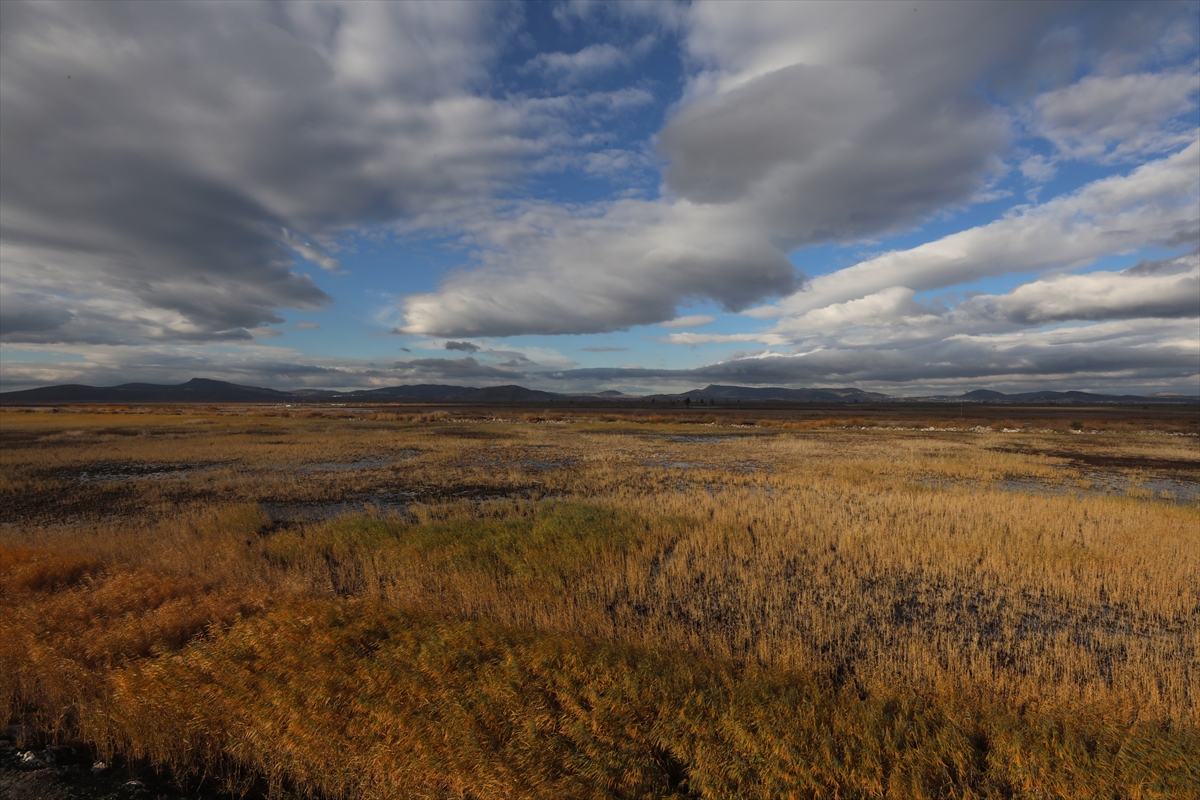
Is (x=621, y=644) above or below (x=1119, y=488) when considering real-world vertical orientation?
above

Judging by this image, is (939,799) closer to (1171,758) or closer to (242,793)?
(1171,758)

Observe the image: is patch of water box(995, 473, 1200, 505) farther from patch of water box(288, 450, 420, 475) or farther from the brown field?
patch of water box(288, 450, 420, 475)

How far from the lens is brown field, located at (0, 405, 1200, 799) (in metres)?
5.09

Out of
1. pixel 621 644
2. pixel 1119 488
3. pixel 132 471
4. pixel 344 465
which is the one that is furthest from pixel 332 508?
pixel 1119 488

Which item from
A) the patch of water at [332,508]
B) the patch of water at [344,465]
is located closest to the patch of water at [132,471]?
the patch of water at [344,465]

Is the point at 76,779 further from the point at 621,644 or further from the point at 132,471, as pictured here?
the point at 132,471

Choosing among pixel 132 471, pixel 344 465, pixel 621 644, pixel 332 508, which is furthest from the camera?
pixel 344 465

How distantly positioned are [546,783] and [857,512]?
53.3ft

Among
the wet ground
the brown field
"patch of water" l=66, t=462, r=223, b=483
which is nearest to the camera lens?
the brown field

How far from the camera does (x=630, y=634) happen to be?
8.38 metres

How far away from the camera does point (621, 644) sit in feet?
25.6

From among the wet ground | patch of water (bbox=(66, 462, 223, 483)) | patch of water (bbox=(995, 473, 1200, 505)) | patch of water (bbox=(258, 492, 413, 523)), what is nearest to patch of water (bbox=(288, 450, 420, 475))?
patch of water (bbox=(66, 462, 223, 483))

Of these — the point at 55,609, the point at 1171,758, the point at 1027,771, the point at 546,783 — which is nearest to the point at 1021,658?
the point at 1171,758

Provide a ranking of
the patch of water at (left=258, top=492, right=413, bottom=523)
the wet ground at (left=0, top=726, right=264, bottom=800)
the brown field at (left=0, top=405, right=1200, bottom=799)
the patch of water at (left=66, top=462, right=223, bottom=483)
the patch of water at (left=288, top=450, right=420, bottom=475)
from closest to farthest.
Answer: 1. the brown field at (left=0, top=405, right=1200, bottom=799)
2. the wet ground at (left=0, top=726, right=264, bottom=800)
3. the patch of water at (left=258, top=492, right=413, bottom=523)
4. the patch of water at (left=66, top=462, right=223, bottom=483)
5. the patch of water at (left=288, top=450, right=420, bottom=475)
